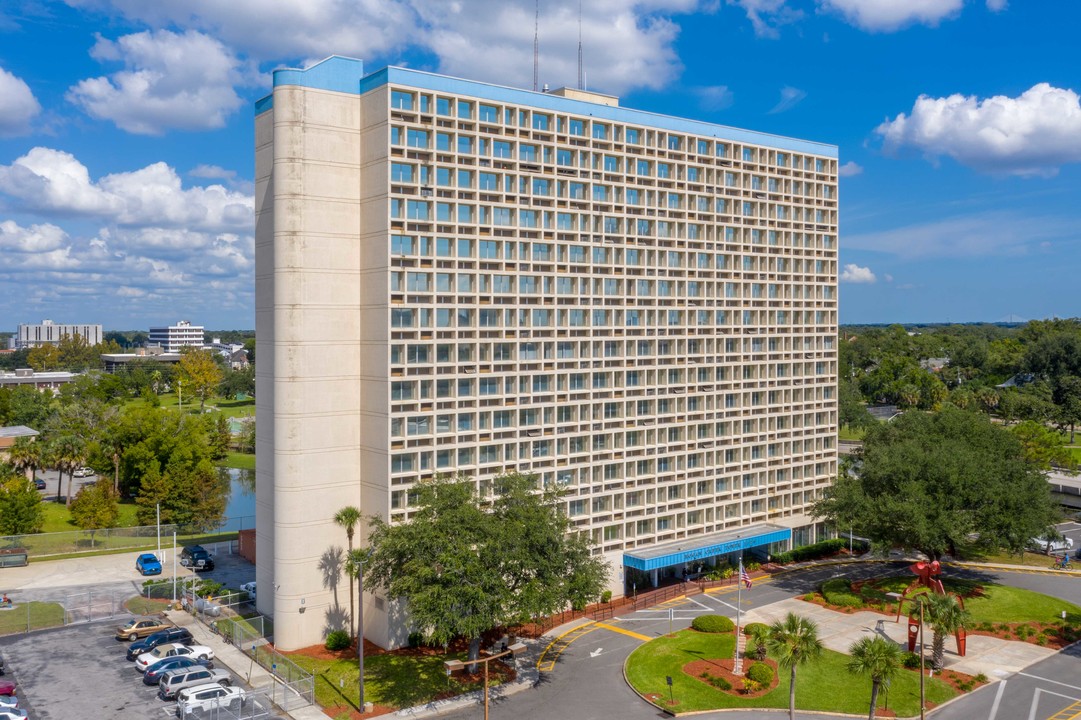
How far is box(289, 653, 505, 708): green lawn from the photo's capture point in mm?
43250

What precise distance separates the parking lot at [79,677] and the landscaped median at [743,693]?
21758mm

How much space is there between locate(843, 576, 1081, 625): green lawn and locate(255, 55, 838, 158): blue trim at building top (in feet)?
137

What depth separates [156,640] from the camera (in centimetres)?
4959

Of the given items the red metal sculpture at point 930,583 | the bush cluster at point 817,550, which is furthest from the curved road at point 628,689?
the bush cluster at point 817,550

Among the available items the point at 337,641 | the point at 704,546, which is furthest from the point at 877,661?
the point at 337,641

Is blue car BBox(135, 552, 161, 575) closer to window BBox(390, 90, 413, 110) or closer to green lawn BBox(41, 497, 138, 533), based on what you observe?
green lawn BBox(41, 497, 138, 533)

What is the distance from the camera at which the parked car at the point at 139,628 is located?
171 feet

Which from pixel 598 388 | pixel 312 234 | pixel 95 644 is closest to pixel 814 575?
pixel 598 388

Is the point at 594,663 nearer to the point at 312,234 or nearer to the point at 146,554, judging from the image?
the point at 312,234

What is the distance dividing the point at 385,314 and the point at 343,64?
17.4 metres

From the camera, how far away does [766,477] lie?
71375 mm

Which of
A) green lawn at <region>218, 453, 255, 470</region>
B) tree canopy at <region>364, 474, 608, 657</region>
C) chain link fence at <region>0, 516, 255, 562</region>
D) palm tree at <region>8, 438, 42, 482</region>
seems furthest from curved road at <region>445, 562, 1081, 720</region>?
green lawn at <region>218, 453, 255, 470</region>

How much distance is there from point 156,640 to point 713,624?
36285 millimetres

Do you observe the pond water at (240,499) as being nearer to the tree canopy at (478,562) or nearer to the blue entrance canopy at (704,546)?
the blue entrance canopy at (704,546)
